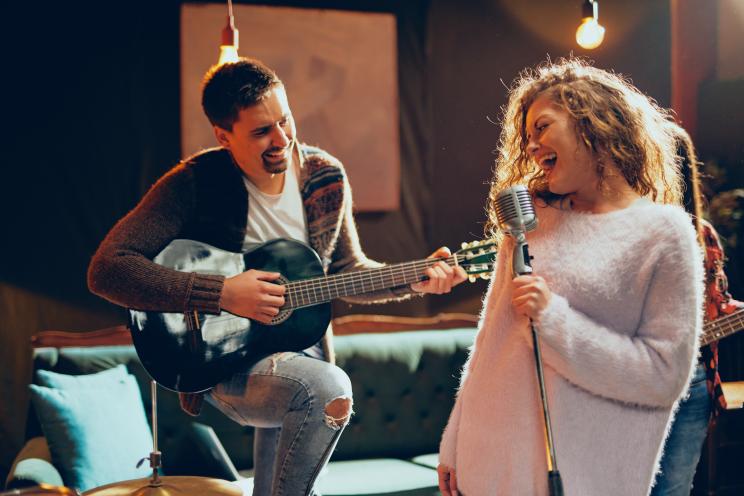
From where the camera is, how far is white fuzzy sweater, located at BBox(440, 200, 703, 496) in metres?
1.81

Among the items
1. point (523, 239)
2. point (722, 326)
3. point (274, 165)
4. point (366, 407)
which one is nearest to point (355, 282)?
point (274, 165)

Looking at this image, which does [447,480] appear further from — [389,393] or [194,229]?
[389,393]

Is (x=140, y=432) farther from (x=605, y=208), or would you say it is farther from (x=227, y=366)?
(x=605, y=208)

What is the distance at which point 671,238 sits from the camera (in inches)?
72.0

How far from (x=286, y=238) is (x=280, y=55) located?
2.23 metres

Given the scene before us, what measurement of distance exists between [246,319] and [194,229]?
37cm

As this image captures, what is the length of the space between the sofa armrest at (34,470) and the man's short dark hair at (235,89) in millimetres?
1566

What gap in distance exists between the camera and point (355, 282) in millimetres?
2824

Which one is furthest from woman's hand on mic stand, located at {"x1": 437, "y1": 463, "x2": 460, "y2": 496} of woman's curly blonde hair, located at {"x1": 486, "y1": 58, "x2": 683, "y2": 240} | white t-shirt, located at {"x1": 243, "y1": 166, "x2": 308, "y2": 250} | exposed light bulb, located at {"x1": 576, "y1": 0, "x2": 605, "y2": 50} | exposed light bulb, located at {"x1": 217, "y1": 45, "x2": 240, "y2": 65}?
exposed light bulb, located at {"x1": 576, "y1": 0, "x2": 605, "y2": 50}

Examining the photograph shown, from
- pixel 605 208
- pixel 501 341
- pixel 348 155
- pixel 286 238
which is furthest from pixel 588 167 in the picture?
pixel 348 155

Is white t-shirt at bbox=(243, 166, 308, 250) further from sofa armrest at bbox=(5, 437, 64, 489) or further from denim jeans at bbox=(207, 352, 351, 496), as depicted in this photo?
sofa armrest at bbox=(5, 437, 64, 489)

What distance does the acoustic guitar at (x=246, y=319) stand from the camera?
2.67 metres

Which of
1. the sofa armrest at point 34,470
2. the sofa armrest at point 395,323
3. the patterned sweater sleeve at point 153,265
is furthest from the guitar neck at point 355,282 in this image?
the sofa armrest at point 395,323

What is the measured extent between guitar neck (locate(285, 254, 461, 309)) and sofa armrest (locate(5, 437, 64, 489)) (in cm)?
130
